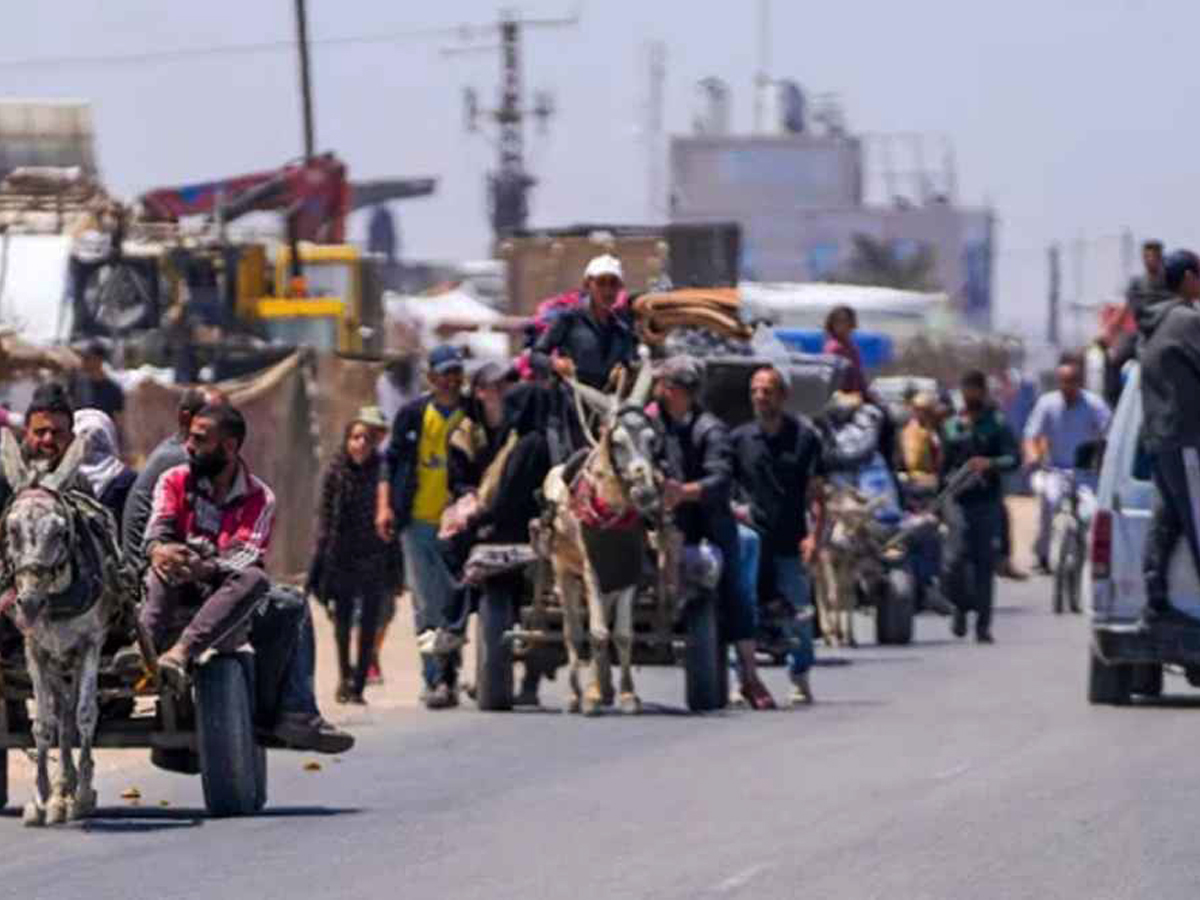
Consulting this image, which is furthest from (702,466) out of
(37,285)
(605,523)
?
(37,285)

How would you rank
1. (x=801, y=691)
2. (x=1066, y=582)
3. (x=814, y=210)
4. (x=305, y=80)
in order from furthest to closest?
(x=814, y=210) → (x=305, y=80) → (x=1066, y=582) → (x=801, y=691)

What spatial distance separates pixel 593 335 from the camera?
21312mm

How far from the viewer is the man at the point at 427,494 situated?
21875mm

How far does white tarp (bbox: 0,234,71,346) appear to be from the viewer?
36.5m

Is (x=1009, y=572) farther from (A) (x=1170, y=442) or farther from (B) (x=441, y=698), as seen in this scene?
(A) (x=1170, y=442)

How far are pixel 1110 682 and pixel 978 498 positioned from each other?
25.5 ft

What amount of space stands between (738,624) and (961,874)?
8.32m

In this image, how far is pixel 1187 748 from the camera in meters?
18.1

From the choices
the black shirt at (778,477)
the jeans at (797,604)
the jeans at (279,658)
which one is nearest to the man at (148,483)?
the jeans at (279,658)

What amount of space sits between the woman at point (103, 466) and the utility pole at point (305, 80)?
3270 cm

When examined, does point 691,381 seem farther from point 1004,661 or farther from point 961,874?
point 961,874

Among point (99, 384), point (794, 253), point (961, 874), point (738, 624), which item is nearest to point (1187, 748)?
point (738, 624)

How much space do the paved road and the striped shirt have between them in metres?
1.09

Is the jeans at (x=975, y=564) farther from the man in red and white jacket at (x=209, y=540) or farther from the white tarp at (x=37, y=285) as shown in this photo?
the man in red and white jacket at (x=209, y=540)
